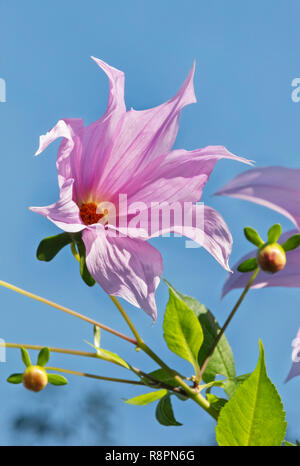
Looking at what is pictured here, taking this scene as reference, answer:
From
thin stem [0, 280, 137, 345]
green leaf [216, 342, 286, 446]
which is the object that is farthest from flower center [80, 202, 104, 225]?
green leaf [216, 342, 286, 446]

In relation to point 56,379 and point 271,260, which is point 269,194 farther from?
point 56,379

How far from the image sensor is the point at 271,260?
0.33m

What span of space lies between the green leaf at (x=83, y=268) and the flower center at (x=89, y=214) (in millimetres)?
59

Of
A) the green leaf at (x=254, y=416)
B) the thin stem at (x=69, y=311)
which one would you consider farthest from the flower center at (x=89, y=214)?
the green leaf at (x=254, y=416)

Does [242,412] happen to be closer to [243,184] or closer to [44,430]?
[243,184]

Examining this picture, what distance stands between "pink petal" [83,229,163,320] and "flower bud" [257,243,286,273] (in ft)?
0.33

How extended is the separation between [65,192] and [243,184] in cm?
14

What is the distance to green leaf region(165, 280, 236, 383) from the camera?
45 centimetres

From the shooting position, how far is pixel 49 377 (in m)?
0.37

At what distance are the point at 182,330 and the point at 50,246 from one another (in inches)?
4.8

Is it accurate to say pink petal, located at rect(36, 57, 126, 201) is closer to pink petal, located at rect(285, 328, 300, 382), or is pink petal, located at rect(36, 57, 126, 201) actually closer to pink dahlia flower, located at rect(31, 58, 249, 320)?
pink dahlia flower, located at rect(31, 58, 249, 320)

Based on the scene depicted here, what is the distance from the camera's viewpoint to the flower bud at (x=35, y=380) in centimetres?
35

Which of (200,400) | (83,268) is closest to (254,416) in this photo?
(200,400)
